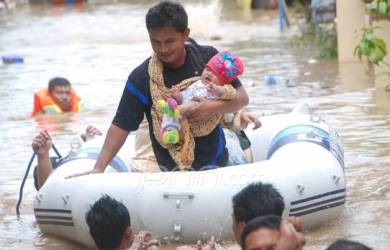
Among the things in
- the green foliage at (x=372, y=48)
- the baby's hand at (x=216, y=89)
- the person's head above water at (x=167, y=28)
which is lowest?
the green foliage at (x=372, y=48)

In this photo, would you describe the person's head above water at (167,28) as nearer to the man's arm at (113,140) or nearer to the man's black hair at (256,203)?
the man's arm at (113,140)

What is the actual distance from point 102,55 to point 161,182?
12922 mm

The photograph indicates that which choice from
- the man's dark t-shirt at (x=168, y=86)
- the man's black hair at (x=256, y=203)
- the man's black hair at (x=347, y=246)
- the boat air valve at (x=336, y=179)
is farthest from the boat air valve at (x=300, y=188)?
the man's black hair at (x=347, y=246)

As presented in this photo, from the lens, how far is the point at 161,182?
6758 millimetres

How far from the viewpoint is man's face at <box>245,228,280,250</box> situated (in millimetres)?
4000

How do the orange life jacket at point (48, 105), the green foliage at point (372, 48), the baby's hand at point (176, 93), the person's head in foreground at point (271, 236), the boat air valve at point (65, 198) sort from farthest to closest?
1. the orange life jacket at point (48, 105)
2. the green foliage at point (372, 48)
3. the boat air valve at point (65, 198)
4. the baby's hand at point (176, 93)
5. the person's head in foreground at point (271, 236)

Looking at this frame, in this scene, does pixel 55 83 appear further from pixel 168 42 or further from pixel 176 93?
pixel 168 42

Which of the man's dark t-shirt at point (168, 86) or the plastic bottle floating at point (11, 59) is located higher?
the man's dark t-shirt at point (168, 86)

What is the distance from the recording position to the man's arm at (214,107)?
6664 mm

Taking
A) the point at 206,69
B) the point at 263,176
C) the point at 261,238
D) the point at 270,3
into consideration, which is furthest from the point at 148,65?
the point at 270,3

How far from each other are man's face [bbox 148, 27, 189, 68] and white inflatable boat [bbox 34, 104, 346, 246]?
0.70 meters

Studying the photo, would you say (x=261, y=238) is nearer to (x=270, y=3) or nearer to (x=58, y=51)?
(x=58, y=51)

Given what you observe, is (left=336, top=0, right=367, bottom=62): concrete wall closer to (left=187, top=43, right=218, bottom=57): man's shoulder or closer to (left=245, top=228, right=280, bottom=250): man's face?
(left=187, top=43, right=218, bottom=57): man's shoulder

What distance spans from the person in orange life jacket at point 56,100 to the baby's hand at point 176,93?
658 cm
